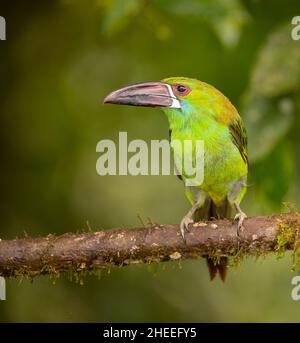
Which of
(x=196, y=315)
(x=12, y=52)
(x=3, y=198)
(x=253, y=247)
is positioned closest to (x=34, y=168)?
(x=3, y=198)

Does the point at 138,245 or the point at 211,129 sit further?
the point at 211,129

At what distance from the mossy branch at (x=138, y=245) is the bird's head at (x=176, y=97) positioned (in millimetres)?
744

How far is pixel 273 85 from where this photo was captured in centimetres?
370

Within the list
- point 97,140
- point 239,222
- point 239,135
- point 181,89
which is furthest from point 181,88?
point 97,140

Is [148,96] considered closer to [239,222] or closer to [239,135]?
[239,135]

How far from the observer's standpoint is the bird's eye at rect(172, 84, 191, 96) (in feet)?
12.7

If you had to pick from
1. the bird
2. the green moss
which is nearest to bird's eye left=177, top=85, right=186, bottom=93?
the bird

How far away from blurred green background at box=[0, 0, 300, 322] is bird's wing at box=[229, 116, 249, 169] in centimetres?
70

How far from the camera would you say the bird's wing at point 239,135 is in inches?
155

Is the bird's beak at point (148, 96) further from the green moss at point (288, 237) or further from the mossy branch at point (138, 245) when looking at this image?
the green moss at point (288, 237)

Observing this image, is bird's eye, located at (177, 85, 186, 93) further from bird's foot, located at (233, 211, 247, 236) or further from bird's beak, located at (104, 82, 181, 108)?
bird's foot, located at (233, 211, 247, 236)

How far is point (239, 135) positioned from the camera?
157 inches

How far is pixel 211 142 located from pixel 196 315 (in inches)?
102

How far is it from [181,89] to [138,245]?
39.2 inches
